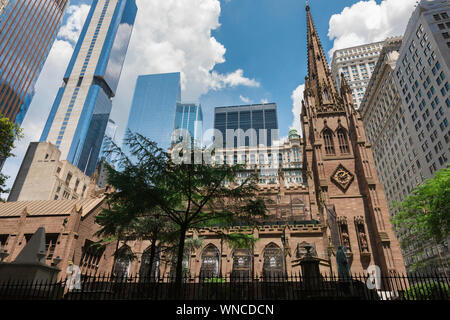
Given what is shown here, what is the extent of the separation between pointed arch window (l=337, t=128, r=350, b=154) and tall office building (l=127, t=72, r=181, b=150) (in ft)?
351

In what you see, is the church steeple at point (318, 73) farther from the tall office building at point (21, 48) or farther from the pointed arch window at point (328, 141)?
the tall office building at point (21, 48)

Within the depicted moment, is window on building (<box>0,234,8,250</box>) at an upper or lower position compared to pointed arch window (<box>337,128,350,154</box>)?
lower

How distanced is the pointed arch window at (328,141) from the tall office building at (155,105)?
10571 centimetres

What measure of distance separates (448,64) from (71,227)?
6396 centimetres

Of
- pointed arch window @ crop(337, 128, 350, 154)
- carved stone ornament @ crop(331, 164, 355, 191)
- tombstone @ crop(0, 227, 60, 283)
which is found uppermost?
pointed arch window @ crop(337, 128, 350, 154)

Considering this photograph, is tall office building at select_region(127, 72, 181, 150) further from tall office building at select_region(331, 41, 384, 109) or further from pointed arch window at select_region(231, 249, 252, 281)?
pointed arch window at select_region(231, 249, 252, 281)

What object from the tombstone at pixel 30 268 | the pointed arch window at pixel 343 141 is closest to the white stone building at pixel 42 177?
the pointed arch window at pixel 343 141

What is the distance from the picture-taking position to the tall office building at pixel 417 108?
51.0 metres

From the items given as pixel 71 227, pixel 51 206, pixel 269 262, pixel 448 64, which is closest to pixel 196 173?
pixel 71 227

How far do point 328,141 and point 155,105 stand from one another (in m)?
127

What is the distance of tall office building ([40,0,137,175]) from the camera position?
140750 millimetres

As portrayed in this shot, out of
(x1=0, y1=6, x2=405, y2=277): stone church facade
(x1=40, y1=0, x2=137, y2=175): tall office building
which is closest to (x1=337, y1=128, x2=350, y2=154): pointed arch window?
(x1=0, y1=6, x2=405, y2=277): stone church facade

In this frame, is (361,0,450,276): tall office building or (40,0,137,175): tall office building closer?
(361,0,450,276): tall office building
